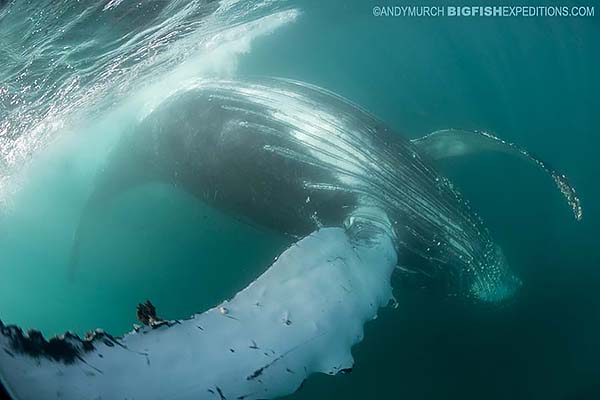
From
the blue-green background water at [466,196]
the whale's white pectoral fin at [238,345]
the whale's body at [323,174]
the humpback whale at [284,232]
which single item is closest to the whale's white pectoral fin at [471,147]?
the humpback whale at [284,232]

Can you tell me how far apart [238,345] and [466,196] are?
15.4 ft

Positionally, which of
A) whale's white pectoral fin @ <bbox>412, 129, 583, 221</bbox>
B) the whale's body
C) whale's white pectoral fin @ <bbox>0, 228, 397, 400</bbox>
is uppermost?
whale's white pectoral fin @ <bbox>412, 129, 583, 221</bbox>

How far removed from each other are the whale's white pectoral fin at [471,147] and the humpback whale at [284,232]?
0.02 m

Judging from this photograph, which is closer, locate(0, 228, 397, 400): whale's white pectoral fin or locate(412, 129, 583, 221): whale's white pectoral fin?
locate(0, 228, 397, 400): whale's white pectoral fin

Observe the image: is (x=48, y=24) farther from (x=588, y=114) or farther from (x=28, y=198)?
(x=588, y=114)

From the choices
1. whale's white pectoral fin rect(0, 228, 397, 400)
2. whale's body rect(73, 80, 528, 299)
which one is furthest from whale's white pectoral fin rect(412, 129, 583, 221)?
whale's white pectoral fin rect(0, 228, 397, 400)

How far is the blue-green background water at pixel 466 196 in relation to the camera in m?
5.87

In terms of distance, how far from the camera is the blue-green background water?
587 centimetres

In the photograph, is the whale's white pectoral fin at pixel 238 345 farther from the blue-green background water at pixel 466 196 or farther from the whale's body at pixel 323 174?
the blue-green background water at pixel 466 196

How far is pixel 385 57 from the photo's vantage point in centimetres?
726

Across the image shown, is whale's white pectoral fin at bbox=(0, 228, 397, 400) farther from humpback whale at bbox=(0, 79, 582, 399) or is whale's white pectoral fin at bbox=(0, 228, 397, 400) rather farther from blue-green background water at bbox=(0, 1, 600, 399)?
blue-green background water at bbox=(0, 1, 600, 399)

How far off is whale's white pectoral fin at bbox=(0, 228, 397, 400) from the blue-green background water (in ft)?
8.49

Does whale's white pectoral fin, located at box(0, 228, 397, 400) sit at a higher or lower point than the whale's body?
lower

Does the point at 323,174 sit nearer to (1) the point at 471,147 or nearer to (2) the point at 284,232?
(2) the point at 284,232
